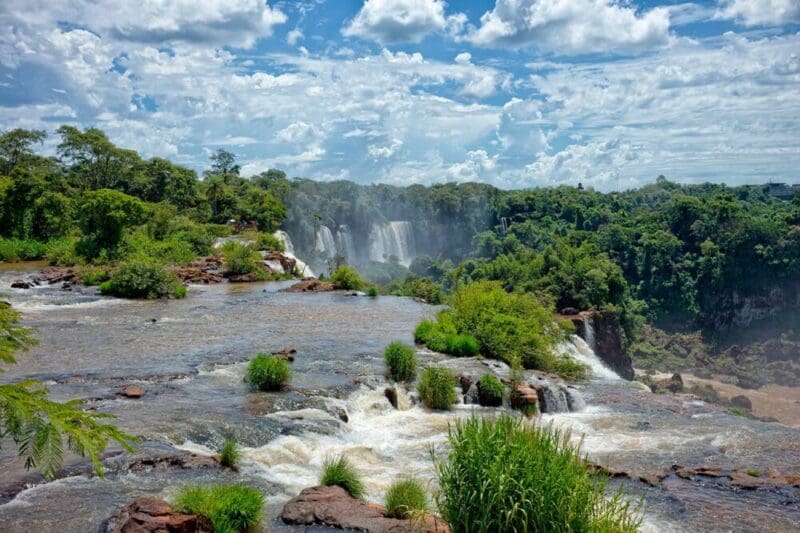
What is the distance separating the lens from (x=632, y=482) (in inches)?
512

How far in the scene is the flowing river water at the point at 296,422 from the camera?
11188 millimetres

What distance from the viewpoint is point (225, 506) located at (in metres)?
9.19

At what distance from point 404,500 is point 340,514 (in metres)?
0.98

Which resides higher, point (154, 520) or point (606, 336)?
point (154, 520)

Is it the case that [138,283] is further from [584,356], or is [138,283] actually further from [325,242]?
[325,242]

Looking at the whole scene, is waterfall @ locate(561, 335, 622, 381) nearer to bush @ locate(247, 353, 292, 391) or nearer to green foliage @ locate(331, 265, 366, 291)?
green foliage @ locate(331, 265, 366, 291)

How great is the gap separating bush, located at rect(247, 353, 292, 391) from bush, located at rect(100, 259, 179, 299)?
18.0 m

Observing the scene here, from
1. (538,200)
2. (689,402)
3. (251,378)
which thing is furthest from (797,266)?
(251,378)

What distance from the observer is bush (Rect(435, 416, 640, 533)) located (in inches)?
291

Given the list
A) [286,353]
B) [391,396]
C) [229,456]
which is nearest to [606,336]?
[286,353]


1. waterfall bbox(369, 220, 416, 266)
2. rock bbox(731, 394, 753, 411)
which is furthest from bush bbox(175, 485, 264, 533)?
waterfall bbox(369, 220, 416, 266)

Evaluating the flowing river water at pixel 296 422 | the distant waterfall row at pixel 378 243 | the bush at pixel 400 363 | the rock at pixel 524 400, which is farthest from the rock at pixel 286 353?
the distant waterfall row at pixel 378 243

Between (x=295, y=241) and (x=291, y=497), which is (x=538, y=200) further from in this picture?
(x=291, y=497)

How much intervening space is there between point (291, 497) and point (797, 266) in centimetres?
7463
